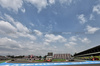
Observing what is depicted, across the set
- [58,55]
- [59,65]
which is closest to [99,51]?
[59,65]

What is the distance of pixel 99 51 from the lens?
56.0 meters

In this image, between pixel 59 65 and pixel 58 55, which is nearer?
pixel 59 65

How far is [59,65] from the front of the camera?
21516mm

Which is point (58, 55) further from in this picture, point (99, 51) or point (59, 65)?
point (59, 65)

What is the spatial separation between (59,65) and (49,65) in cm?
253

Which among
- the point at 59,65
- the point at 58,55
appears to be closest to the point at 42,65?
the point at 59,65

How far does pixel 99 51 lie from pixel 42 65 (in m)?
49.3

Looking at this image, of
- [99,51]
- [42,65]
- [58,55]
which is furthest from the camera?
[58,55]

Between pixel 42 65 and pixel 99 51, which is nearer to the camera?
pixel 42 65

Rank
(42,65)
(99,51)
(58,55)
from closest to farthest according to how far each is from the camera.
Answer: (42,65), (99,51), (58,55)

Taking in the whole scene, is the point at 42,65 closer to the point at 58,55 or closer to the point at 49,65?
the point at 49,65

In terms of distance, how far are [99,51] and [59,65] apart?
45.9m

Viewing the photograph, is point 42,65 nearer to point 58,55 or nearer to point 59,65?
point 59,65

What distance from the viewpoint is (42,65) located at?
20891 millimetres
